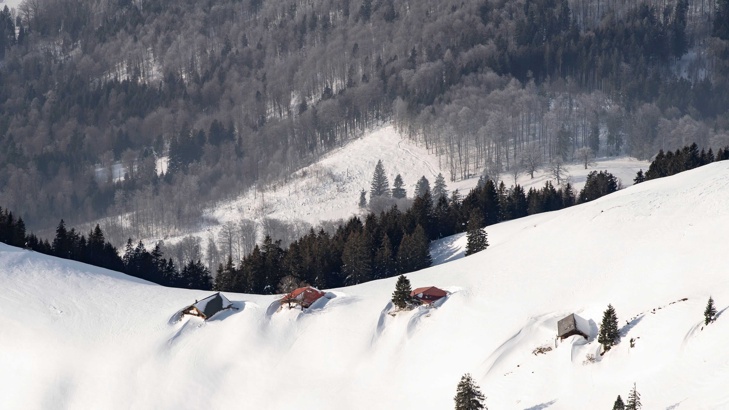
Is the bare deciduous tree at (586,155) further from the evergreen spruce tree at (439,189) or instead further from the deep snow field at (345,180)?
the evergreen spruce tree at (439,189)

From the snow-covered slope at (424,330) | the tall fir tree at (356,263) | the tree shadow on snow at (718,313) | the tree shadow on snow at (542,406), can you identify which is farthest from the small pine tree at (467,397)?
the tall fir tree at (356,263)

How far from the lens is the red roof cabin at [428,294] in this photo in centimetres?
7119

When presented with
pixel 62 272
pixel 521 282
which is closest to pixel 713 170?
pixel 521 282

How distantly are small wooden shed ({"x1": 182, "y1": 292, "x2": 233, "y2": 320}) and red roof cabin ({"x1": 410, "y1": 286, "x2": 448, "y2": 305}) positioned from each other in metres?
15.8

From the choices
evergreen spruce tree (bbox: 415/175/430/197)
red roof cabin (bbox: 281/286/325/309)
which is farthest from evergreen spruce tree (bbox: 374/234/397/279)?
evergreen spruce tree (bbox: 415/175/430/197)

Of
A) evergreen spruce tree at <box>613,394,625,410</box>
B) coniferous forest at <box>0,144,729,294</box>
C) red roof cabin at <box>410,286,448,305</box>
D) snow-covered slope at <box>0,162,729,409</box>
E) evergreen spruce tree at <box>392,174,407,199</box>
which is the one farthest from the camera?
evergreen spruce tree at <box>392,174,407,199</box>

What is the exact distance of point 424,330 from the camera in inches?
2707

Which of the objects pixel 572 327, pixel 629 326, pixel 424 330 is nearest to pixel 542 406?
pixel 572 327

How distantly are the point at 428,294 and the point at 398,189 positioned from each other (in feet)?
263

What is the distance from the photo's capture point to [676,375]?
1957 inches

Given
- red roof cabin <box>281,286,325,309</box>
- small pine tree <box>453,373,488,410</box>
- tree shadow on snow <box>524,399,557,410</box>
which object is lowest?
tree shadow on snow <box>524,399,557,410</box>

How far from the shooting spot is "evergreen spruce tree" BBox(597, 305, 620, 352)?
56250 mm

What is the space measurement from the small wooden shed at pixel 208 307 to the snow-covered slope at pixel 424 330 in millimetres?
844

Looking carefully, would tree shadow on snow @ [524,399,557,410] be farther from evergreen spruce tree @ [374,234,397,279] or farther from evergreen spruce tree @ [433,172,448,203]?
evergreen spruce tree @ [433,172,448,203]
